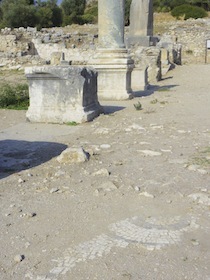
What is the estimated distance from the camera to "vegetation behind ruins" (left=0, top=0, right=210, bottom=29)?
3400cm

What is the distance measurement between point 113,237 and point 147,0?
1628cm

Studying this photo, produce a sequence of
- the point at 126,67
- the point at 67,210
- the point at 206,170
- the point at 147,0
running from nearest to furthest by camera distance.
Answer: the point at 67,210 → the point at 206,170 → the point at 126,67 → the point at 147,0

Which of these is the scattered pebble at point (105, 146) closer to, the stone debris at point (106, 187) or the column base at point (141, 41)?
the stone debris at point (106, 187)

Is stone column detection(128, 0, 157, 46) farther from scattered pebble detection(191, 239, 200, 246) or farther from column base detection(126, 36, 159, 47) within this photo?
scattered pebble detection(191, 239, 200, 246)

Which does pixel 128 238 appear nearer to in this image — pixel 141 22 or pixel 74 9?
pixel 141 22

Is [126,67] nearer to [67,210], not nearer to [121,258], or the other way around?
[67,210]

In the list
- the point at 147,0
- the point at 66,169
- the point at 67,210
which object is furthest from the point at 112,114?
the point at 147,0

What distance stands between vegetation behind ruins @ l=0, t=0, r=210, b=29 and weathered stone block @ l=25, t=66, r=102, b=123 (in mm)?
29828

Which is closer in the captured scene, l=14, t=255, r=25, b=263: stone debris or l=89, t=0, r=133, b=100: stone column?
l=14, t=255, r=25, b=263: stone debris

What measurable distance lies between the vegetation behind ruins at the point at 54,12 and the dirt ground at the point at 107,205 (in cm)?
3109

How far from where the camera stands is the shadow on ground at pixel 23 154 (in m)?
3.90

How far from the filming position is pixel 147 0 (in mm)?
16969

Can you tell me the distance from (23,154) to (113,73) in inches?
200

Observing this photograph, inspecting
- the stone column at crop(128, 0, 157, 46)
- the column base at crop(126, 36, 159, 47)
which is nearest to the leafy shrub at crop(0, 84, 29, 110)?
the column base at crop(126, 36, 159, 47)
